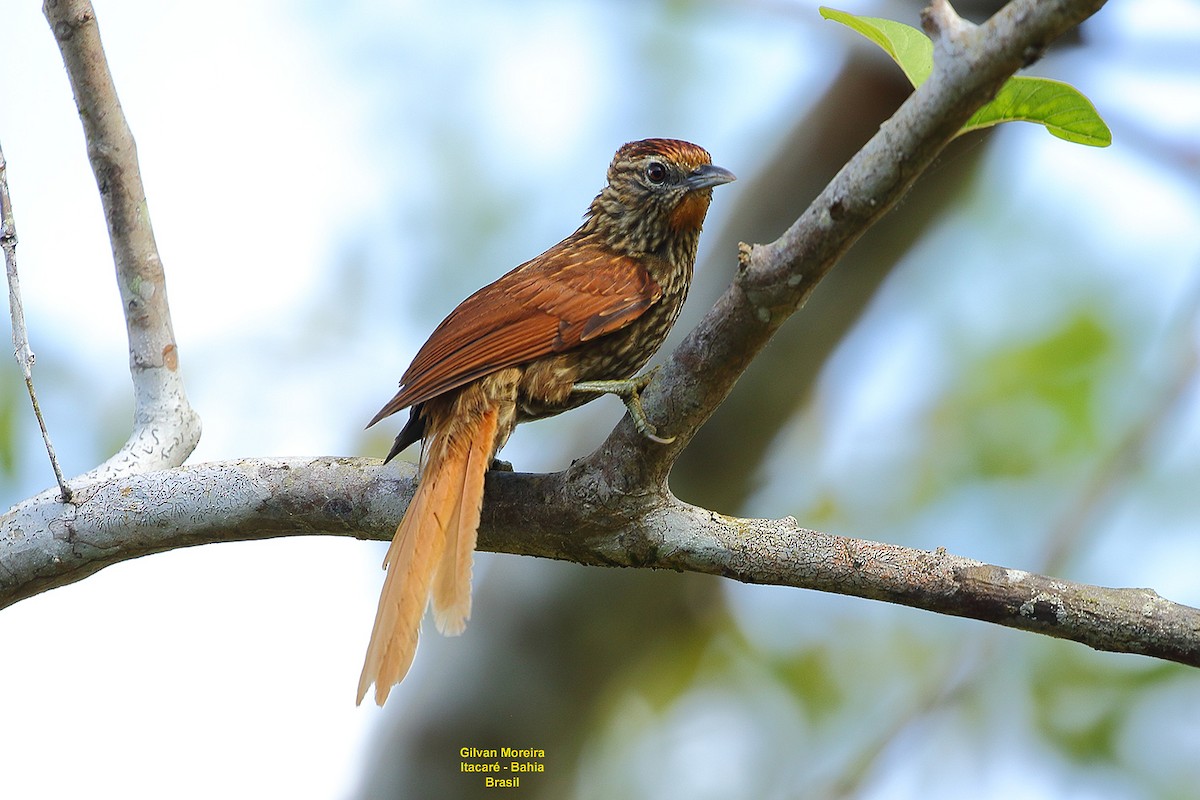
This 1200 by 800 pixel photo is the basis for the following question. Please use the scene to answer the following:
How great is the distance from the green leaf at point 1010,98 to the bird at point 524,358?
0.91 meters

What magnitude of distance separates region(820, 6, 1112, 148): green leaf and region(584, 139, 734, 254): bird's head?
151 centimetres

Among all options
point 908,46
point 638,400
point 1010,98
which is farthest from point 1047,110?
point 638,400

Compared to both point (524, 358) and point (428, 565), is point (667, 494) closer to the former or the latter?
point (428, 565)

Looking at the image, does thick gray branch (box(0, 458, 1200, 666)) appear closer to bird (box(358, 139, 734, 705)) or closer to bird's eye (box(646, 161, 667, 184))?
bird (box(358, 139, 734, 705))

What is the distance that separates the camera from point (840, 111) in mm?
4738

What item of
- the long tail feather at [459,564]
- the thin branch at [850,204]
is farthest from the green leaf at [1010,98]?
the long tail feather at [459,564]

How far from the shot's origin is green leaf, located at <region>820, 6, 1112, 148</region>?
2.26 metres

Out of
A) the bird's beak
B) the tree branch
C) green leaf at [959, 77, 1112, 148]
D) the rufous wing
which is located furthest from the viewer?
the bird's beak

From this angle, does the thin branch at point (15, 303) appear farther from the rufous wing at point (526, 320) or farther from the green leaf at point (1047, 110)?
the green leaf at point (1047, 110)

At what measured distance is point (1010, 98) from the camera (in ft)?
7.43

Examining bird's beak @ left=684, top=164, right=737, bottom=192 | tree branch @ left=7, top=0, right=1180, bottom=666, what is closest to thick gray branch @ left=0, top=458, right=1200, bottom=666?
tree branch @ left=7, top=0, right=1180, bottom=666

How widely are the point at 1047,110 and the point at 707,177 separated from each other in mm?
1699

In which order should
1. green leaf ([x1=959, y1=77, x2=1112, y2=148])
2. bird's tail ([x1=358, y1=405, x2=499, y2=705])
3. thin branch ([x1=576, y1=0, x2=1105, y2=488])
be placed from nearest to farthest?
1. thin branch ([x1=576, y1=0, x2=1105, y2=488])
2. green leaf ([x1=959, y1=77, x2=1112, y2=148])
3. bird's tail ([x1=358, y1=405, x2=499, y2=705])

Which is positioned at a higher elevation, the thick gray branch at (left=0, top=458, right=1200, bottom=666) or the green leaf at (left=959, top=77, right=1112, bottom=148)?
the green leaf at (left=959, top=77, right=1112, bottom=148)
